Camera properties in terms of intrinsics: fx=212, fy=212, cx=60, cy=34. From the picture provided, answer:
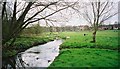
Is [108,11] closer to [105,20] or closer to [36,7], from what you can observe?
[105,20]

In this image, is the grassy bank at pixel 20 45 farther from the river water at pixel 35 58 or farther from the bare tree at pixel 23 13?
the bare tree at pixel 23 13

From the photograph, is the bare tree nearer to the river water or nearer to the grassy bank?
the grassy bank

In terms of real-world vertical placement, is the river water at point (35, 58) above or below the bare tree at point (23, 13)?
below

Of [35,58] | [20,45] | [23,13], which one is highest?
[23,13]

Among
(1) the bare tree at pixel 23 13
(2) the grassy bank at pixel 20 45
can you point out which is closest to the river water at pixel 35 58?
(2) the grassy bank at pixel 20 45

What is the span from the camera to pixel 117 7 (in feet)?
54.6

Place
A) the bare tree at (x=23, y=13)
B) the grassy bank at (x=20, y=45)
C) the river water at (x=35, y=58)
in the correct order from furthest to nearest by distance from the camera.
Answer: the grassy bank at (x=20, y=45) → the river water at (x=35, y=58) → the bare tree at (x=23, y=13)

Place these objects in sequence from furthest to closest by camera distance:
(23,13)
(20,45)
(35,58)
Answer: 1. (20,45)
2. (35,58)
3. (23,13)

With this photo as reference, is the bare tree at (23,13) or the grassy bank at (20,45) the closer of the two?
the bare tree at (23,13)

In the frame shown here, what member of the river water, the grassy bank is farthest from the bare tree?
the river water

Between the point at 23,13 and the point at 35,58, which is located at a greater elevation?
the point at 23,13

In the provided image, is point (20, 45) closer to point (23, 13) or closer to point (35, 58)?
point (35, 58)

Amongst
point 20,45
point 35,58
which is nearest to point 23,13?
point 35,58

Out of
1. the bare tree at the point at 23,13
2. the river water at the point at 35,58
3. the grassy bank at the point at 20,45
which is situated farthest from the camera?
the grassy bank at the point at 20,45
